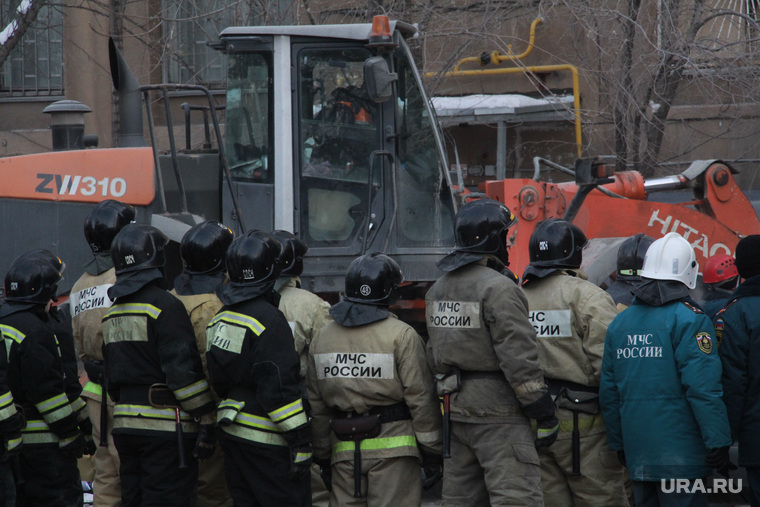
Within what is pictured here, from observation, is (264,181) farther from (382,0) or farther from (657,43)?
(657,43)

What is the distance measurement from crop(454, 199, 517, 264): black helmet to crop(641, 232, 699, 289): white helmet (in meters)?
0.77

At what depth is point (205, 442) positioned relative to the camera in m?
4.64

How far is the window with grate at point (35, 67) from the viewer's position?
47.4 feet

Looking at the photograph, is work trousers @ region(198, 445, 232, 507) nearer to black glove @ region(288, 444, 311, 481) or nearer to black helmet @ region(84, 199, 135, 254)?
black glove @ region(288, 444, 311, 481)

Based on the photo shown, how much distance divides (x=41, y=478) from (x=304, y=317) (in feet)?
5.94

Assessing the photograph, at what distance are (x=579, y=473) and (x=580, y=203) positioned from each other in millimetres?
3031

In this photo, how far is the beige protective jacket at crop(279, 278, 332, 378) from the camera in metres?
5.34

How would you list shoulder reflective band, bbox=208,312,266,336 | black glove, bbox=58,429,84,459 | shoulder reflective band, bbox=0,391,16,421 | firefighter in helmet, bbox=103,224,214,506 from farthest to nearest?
black glove, bbox=58,429,84,459
shoulder reflective band, bbox=0,391,16,421
firefighter in helmet, bbox=103,224,214,506
shoulder reflective band, bbox=208,312,266,336

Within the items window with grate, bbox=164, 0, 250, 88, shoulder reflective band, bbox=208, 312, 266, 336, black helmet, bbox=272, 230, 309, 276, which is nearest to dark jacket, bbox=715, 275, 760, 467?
shoulder reflective band, bbox=208, 312, 266, 336

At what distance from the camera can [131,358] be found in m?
4.70

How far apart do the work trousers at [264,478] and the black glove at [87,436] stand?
4.48 ft

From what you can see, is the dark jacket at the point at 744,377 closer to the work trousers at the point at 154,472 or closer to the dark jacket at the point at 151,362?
the dark jacket at the point at 151,362

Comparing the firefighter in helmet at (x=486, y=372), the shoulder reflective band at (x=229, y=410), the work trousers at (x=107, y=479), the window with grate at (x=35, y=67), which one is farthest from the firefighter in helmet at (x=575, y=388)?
the window with grate at (x=35, y=67)

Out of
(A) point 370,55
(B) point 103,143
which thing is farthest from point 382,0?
(B) point 103,143
